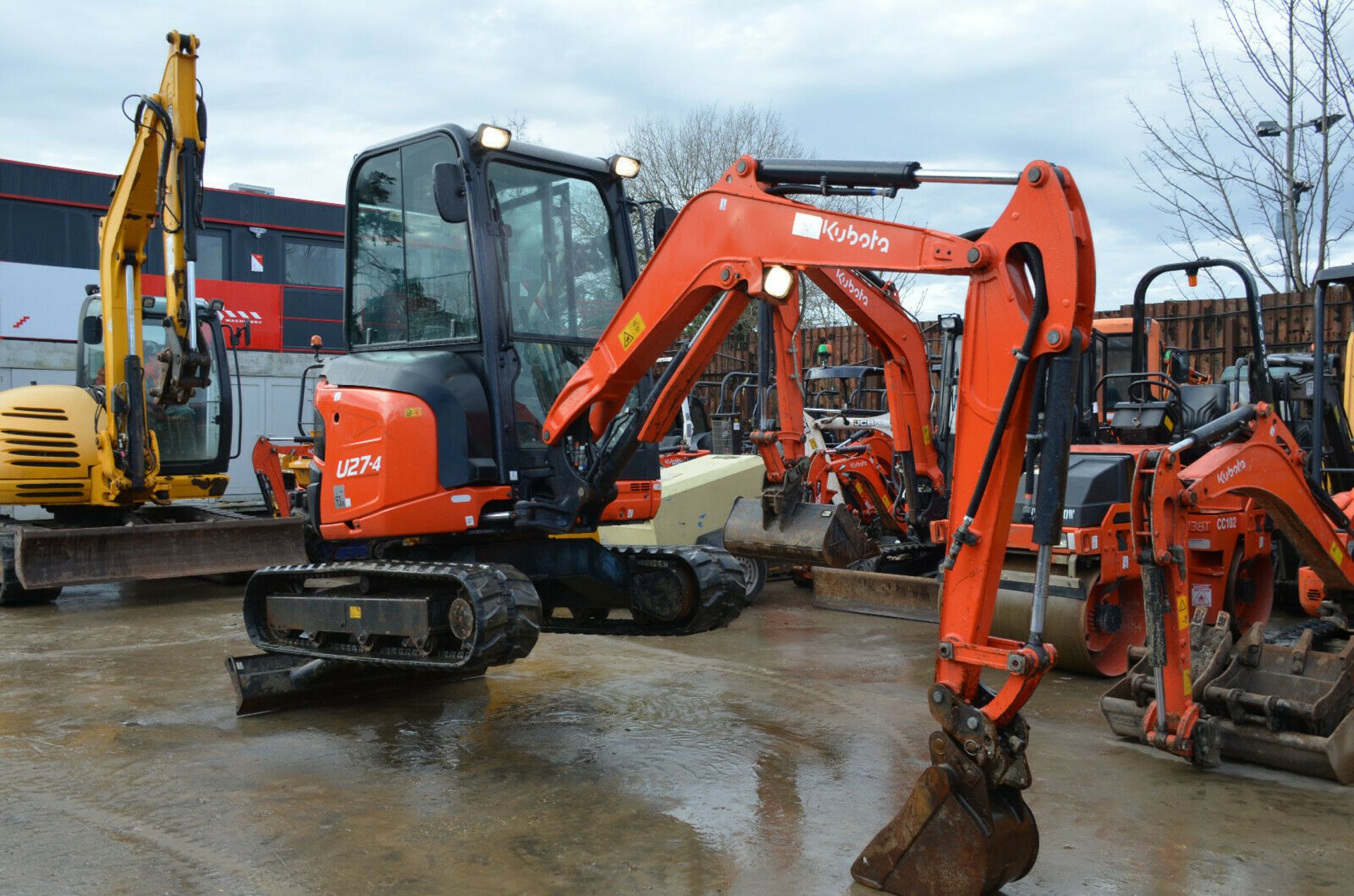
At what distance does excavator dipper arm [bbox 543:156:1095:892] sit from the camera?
378 cm

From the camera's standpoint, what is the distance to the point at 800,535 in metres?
8.07

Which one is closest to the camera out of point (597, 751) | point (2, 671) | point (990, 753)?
point (990, 753)

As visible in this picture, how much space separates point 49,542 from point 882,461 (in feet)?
22.5

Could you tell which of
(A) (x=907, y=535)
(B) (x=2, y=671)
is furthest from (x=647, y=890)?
(A) (x=907, y=535)

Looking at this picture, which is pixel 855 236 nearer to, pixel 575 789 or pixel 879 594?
pixel 575 789

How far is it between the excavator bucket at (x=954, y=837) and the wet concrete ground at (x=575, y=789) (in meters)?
0.18

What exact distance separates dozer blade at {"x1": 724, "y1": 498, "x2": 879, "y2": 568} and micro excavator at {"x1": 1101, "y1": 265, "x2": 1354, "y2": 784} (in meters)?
2.45

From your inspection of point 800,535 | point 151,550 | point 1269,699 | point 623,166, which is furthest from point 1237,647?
point 151,550

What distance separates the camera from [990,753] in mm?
3746

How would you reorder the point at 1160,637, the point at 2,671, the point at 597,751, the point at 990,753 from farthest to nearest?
1. the point at 2,671
2. the point at 597,751
3. the point at 1160,637
4. the point at 990,753

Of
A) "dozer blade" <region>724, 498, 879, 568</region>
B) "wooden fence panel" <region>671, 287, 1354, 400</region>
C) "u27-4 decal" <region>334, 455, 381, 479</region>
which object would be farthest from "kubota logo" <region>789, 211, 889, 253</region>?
"wooden fence panel" <region>671, 287, 1354, 400</region>

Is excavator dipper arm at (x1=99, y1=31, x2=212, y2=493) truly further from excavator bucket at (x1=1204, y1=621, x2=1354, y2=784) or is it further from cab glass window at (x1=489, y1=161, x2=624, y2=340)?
excavator bucket at (x1=1204, y1=621, x2=1354, y2=784)

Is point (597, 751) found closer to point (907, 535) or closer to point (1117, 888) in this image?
point (1117, 888)

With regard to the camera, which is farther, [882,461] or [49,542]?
[882,461]
